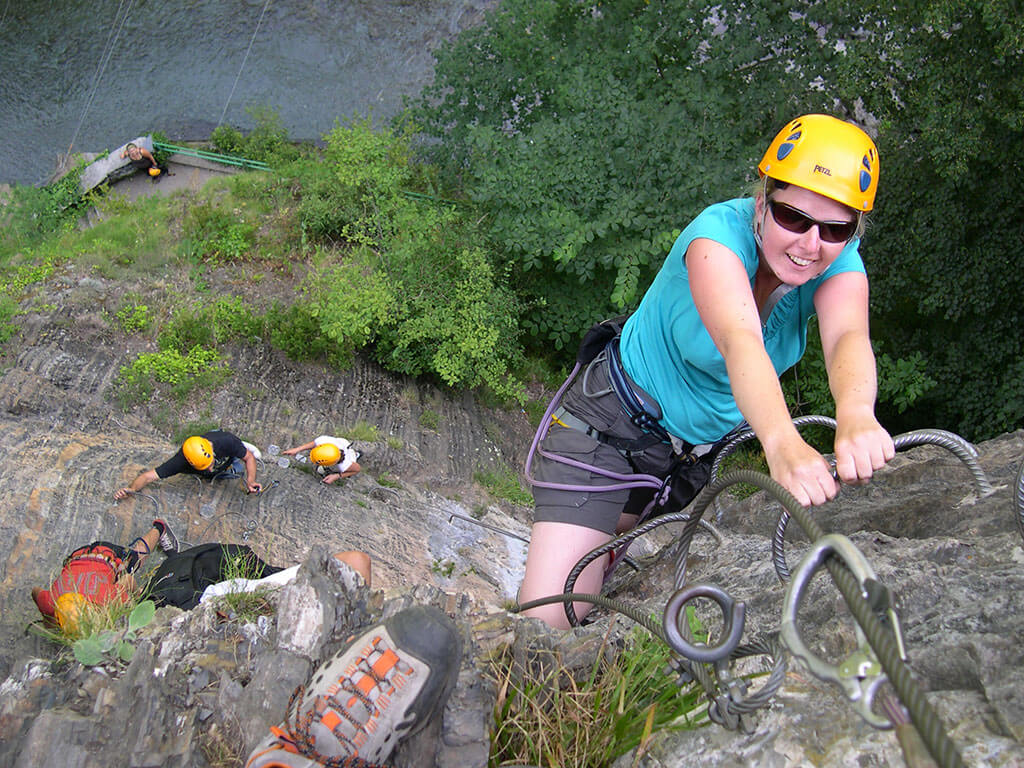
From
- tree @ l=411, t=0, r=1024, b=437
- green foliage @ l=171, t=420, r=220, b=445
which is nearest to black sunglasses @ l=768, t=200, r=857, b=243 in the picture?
tree @ l=411, t=0, r=1024, b=437

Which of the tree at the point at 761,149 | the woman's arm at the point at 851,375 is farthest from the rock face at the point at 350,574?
the tree at the point at 761,149

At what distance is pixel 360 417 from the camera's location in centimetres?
800

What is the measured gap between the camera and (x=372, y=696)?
1.88 meters

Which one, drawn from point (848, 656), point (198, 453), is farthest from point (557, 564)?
Answer: point (198, 453)

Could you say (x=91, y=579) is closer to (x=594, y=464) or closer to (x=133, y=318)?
(x=594, y=464)

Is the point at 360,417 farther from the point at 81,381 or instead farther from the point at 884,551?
the point at 884,551

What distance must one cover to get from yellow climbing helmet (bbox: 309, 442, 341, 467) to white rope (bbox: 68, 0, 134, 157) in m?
8.76

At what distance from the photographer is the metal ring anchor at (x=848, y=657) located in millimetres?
1216

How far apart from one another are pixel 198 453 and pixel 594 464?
382cm

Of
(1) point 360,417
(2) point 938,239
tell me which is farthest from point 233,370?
(2) point 938,239

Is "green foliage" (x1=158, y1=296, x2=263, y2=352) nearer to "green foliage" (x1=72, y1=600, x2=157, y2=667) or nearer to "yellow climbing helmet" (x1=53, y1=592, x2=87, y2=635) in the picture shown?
"yellow climbing helmet" (x1=53, y1=592, x2=87, y2=635)

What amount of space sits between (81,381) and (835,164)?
7002 mm

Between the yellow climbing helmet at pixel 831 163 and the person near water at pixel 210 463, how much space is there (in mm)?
4915

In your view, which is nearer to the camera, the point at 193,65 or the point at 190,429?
the point at 190,429
